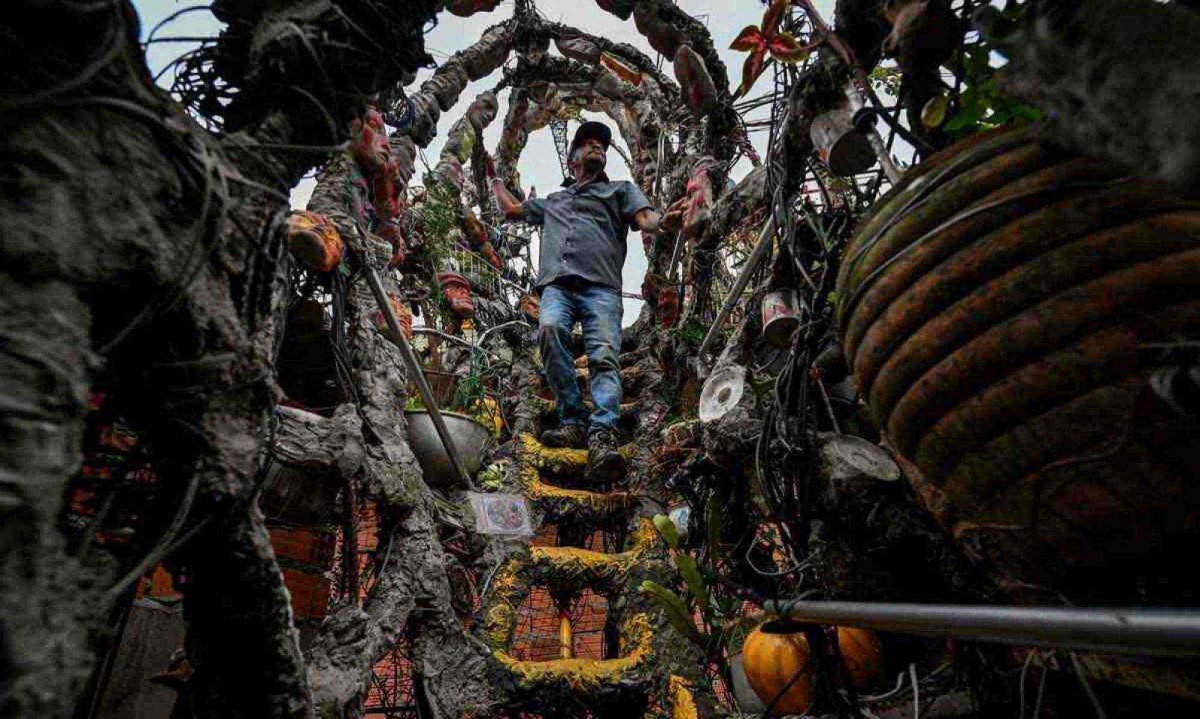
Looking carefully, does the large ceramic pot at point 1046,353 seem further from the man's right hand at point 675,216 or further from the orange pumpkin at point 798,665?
the man's right hand at point 675,216

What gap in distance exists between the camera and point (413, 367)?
2604mm

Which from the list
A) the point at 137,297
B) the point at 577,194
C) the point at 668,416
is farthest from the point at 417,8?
the point at 577,194

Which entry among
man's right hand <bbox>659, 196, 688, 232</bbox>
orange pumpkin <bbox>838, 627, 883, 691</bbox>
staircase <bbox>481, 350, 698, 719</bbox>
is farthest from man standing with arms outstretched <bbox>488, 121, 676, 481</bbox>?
orange pumpkin <bbox>838, 627, 883, 691</bbox>

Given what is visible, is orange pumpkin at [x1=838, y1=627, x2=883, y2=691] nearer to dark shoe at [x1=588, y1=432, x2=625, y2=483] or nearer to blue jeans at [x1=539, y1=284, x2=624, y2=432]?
dark shoe at [x1=588, y1=432, x2=625, y2=483]

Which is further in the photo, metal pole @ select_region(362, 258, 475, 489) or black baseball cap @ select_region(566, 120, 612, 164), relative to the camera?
black baseball cap @ select_region(566, 120, 612, 164)

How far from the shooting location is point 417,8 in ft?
4.73

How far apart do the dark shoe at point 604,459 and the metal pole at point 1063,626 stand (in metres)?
2.74

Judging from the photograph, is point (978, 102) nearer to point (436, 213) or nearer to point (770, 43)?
point (770, 43)

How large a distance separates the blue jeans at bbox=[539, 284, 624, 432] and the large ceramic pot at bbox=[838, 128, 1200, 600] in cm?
305

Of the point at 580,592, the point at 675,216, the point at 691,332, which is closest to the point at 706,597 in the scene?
the point at 580,592

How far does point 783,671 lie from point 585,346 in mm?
2673

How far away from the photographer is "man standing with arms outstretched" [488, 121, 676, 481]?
12.6 feet

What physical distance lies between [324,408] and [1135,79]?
8.55 feet

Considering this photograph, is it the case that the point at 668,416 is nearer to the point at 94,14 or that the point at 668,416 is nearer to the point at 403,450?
the point at 403,450
